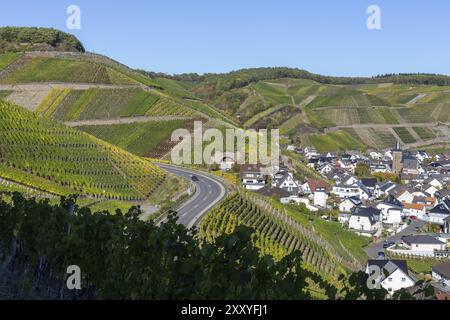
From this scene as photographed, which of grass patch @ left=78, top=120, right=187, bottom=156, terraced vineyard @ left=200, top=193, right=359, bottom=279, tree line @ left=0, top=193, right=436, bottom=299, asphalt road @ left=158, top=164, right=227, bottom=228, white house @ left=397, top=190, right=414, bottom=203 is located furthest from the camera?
grass patch @ left=78, top=120, right=187, bottom=156

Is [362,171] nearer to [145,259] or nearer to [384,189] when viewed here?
[384,189]

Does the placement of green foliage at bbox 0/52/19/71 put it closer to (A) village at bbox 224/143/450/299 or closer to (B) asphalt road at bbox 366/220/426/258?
(A) village at bbox 224/143/450/299

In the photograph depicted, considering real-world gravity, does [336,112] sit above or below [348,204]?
above

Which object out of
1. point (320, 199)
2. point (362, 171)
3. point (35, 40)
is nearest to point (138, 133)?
point (320, 199)

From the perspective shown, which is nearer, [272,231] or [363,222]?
[272,231]

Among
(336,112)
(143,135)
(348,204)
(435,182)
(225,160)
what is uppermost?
(336,112)

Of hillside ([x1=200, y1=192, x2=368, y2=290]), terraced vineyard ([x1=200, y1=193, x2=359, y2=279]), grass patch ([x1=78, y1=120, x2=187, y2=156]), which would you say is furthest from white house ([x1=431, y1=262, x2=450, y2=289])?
grass patch ([x1=78, y1=120, x2=187, y2=156])

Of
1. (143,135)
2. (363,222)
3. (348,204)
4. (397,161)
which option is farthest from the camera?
(397,161)
